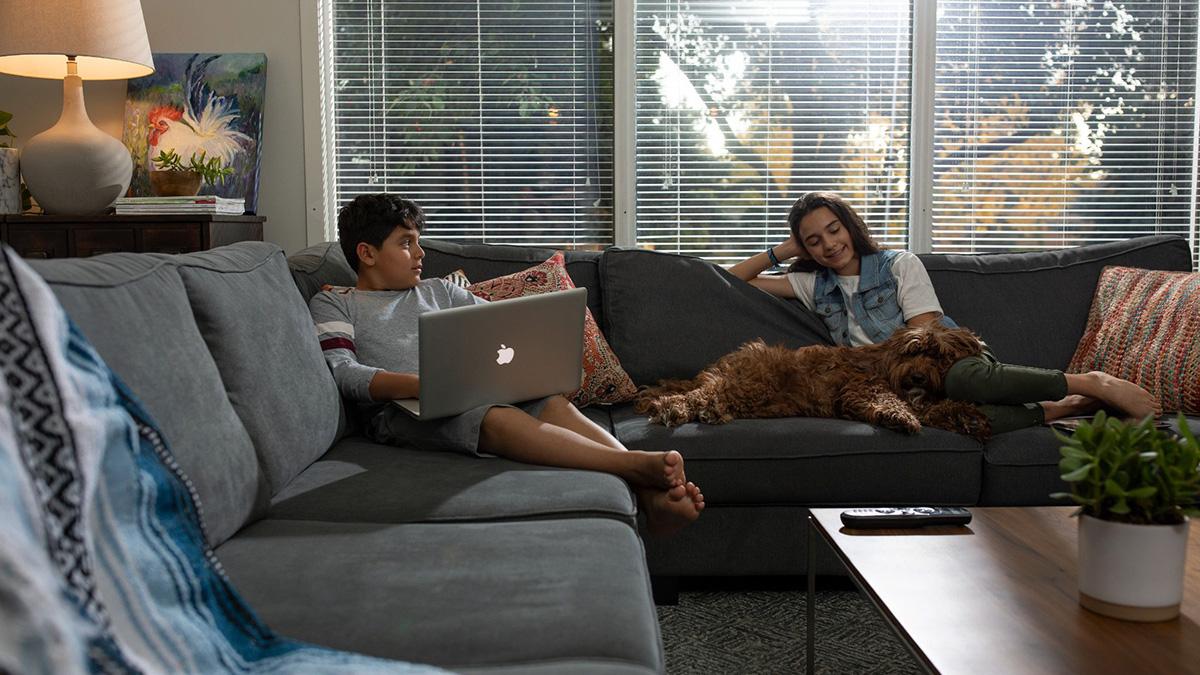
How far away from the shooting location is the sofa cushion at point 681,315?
115 inches

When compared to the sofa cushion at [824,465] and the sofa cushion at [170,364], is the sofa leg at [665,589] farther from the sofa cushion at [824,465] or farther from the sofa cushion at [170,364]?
the sofa cushion at [170,364]

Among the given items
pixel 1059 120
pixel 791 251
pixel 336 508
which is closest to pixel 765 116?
pixel 791 251

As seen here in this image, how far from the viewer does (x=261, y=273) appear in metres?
2.02

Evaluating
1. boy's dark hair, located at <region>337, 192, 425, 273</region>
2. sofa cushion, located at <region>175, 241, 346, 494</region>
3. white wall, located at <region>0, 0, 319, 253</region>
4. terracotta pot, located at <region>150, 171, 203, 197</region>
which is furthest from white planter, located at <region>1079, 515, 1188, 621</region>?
white wall, located at <region>0, 0, 319, 253</region>

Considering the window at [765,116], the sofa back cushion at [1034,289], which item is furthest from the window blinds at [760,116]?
the sofa back cushion at [1034,289]

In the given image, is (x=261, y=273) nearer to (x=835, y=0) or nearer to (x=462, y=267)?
(x=462, y=267)

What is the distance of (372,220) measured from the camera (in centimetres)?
255

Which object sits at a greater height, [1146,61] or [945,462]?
[1146,61]

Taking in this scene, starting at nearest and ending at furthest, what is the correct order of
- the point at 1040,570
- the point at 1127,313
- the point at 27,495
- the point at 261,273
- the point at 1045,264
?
the point at 27,495 → the point at 1040,570 → the point at 261,273 → the point at 1127,313 → the point at 1045,264

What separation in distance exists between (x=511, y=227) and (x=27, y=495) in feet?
9.60

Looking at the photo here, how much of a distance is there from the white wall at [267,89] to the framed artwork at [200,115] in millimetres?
69

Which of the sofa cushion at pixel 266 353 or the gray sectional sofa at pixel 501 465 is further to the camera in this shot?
the sofa cushion at pixel 266 353

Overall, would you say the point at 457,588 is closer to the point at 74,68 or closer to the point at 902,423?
the point at 902,423

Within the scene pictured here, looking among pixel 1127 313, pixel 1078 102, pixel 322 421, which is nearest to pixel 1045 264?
pixel 1127 313
